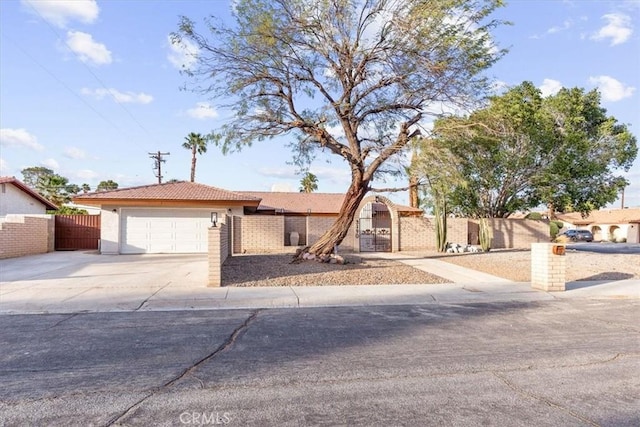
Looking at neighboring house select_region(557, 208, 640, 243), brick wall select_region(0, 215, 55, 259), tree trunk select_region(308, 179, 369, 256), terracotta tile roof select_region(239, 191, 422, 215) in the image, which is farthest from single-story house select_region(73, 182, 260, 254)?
neighboring house select_region(557, 208, 640, 243)

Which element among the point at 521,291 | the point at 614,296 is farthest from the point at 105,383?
the point at 614,296

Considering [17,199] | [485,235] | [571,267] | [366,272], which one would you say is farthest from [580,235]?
[17,199]

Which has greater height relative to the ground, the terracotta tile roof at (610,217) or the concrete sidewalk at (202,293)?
the terracotta tile roof at (610,217)

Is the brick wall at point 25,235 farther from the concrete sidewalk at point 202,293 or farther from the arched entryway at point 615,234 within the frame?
the arched entryway at point 615,234

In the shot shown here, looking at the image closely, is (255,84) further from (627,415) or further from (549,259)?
(627,415)

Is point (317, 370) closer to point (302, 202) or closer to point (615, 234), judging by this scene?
point (302, 202)

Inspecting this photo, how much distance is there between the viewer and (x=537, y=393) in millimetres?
4449

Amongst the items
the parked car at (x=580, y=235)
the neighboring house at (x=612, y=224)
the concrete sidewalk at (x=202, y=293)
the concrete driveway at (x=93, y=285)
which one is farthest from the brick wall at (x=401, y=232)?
the neighboring house at (x=612, y=224)

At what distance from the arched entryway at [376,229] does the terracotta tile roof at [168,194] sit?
6551 mm

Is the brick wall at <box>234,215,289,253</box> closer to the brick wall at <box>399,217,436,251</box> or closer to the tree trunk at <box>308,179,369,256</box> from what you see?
the brick wall at <box>399,217,436,251</box>

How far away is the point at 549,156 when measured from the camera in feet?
82.6

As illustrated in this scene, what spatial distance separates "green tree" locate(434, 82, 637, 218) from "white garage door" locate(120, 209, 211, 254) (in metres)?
14.6

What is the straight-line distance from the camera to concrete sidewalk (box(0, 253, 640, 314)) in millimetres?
9141

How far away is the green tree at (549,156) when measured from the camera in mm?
24547
